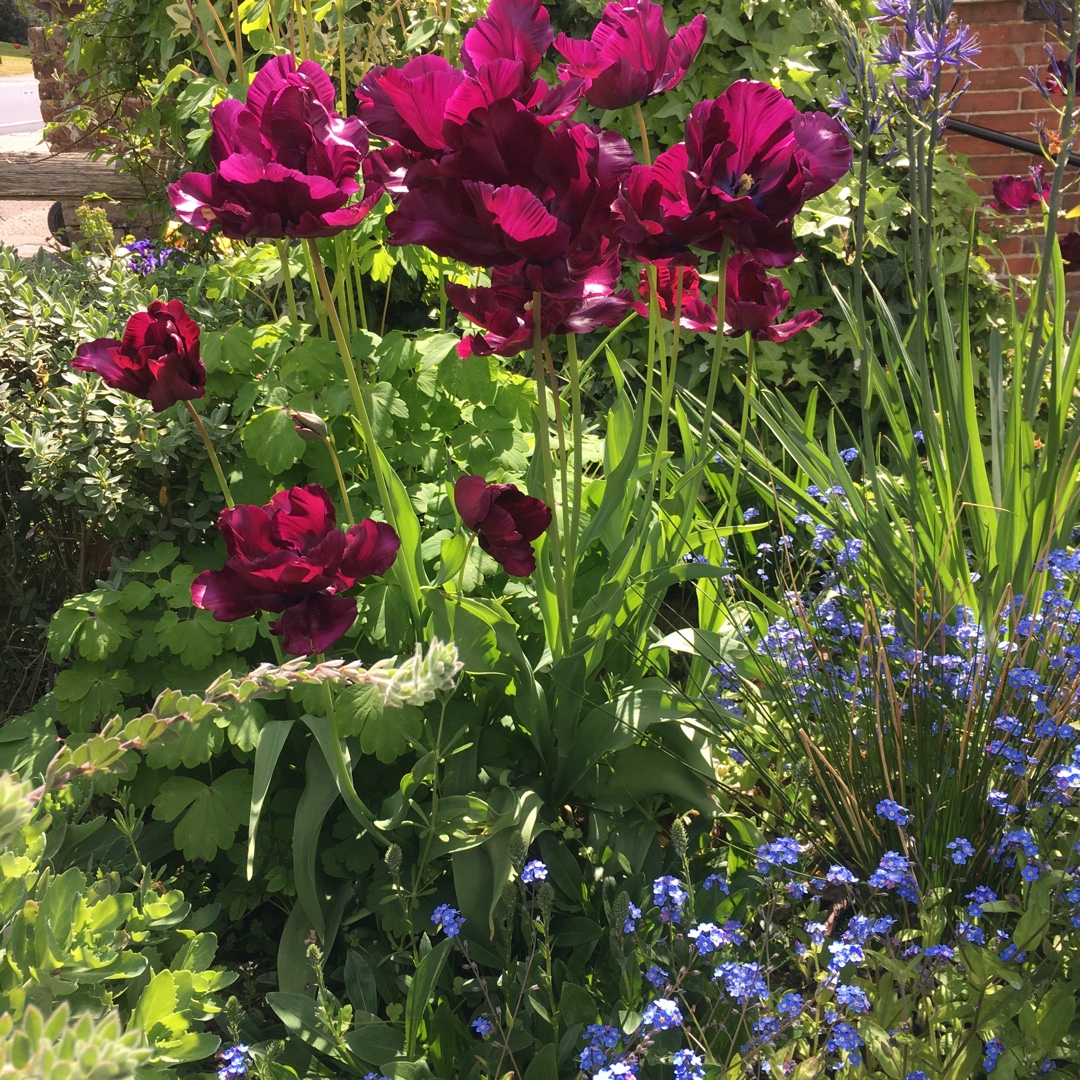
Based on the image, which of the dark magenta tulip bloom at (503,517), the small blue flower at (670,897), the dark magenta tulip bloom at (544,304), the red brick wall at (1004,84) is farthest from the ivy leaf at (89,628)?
the red brick wall at (1004,84)

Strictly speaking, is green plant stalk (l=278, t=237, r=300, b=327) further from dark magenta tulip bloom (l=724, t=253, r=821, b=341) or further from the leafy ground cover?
dark magenta tulip bloom (l=724, t=253, r=821, b=341)

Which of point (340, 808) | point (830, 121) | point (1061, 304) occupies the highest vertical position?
point (830, 121)

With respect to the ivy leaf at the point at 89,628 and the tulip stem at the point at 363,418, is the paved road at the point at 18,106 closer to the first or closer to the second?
the ivy leaf at the point at 89,628

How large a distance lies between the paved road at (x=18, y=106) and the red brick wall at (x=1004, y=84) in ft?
52.6

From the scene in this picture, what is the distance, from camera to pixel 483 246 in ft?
4.41

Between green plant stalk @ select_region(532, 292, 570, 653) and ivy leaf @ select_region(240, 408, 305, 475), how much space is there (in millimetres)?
468

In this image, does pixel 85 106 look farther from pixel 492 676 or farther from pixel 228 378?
pixel 492 676

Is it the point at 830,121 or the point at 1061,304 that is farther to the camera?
the point at 1061,304

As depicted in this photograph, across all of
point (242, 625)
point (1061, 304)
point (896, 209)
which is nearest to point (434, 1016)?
point (242, 625)

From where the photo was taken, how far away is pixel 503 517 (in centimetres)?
150

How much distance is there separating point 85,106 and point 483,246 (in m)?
Answer: 3.85

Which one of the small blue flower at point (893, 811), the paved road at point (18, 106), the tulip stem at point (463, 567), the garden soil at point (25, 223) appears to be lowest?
the paved road at point (18, 106)

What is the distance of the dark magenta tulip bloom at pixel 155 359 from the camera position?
1.56 metres

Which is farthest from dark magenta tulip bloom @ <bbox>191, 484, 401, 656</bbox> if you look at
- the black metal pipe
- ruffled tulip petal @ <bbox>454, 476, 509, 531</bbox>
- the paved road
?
the paved road
